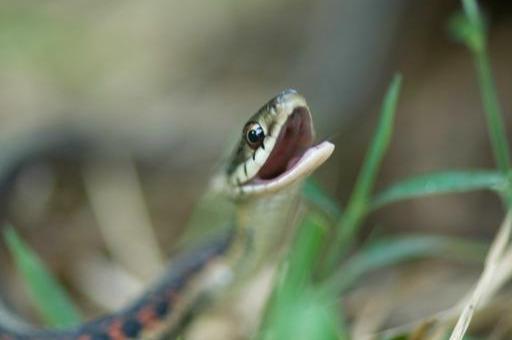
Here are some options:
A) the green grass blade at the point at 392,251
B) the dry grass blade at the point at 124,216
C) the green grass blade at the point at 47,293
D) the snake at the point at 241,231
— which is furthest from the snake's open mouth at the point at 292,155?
the dry grass blade at the point at 124,216

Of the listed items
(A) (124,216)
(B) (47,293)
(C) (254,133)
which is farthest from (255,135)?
(A) (124,216)

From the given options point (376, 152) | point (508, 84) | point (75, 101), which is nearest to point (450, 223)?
point (508, 84)

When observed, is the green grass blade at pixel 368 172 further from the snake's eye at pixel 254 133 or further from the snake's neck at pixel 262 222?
the snake's eye at pixel 254 133

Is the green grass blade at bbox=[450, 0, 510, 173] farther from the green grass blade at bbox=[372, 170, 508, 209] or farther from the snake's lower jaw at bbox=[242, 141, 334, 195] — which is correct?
the snake's lower jaw at bbox=[242, 141, 334, 195]

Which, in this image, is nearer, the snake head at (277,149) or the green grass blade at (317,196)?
the snake head at (277,149)

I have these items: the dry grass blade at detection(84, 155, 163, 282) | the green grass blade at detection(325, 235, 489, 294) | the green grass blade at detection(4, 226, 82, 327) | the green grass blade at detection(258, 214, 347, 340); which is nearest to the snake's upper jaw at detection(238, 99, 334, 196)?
the green grass blade at detection(258, 214, 347, 340)

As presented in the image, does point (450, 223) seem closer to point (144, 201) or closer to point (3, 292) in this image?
point (144, 201)

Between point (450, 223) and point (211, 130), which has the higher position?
point (211, 130)

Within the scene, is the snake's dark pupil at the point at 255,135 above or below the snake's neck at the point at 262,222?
below
